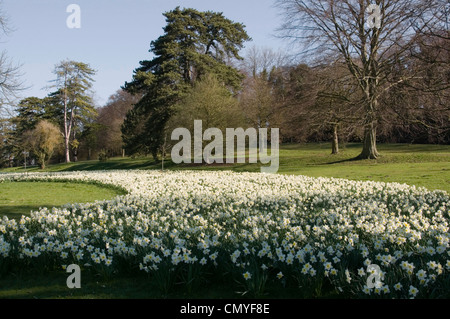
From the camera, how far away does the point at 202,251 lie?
4.70 m

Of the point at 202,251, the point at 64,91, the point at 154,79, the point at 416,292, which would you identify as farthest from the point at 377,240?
the point at 64,91

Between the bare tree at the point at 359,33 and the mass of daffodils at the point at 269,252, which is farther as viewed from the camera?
the bare tree at the point at 359,33

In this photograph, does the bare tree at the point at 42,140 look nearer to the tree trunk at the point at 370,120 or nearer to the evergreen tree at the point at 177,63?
the evergreen tree at the point at 177,63

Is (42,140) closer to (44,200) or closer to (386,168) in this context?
(44,200)

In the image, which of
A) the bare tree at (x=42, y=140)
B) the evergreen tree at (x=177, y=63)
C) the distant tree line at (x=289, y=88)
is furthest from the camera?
the bare tree at (x=42, y=140)

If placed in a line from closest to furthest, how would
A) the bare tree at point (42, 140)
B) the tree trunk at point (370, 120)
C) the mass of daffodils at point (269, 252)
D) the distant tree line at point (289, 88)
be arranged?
the mass of daffodils at point (269, 252) → the distant tree line at point (289, 88) → the tree trunk at point (370, 120) → the bare tree at point (42, 140)

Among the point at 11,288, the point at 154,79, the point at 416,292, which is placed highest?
the point at 154,79

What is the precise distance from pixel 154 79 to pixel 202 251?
29.2m

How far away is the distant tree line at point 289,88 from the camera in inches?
527

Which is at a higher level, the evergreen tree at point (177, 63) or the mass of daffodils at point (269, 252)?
the evergreen tree at point (177, 63)

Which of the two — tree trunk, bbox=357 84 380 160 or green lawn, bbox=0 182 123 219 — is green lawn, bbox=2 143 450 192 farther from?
green lawn, bbox=0 182 123 219

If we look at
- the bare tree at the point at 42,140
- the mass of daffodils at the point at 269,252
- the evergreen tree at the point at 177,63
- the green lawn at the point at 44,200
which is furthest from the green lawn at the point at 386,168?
the bare tree at the point at 42,140

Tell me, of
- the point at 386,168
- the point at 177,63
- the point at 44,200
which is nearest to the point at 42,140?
the point at 177,63

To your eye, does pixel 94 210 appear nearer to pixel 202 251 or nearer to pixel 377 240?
pixel 202 251
